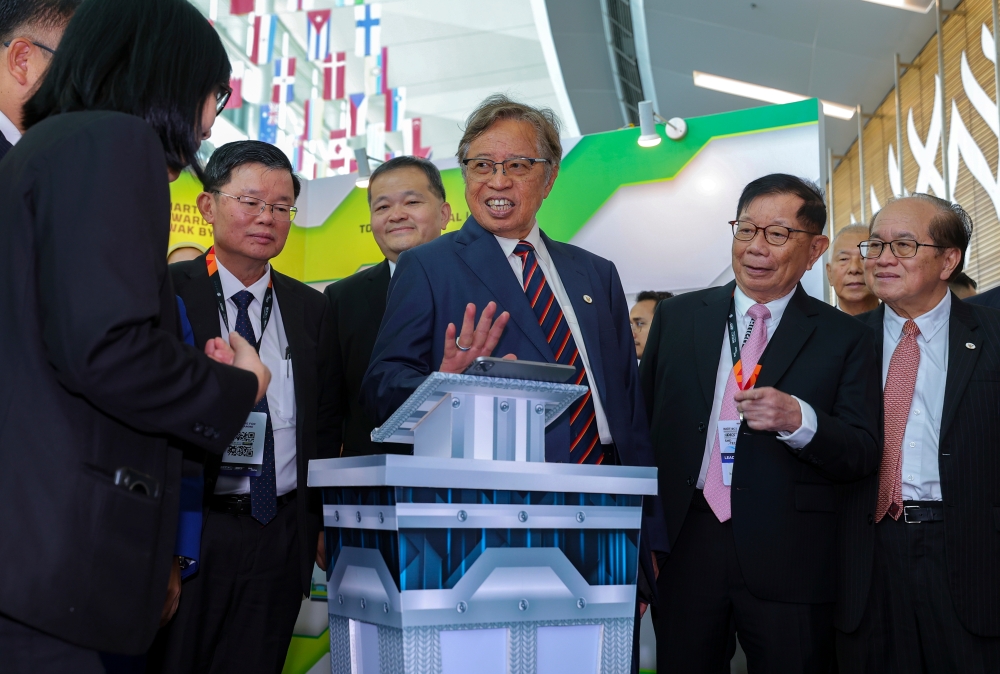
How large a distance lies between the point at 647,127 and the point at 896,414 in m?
2.40

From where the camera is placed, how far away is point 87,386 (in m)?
1.18

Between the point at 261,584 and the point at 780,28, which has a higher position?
the point at 780,28

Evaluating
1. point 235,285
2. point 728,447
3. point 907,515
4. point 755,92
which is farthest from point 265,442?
point 755,92

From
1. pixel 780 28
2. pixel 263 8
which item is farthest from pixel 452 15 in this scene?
pixel 780 28

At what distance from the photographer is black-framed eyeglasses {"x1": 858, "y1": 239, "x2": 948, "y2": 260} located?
2.91m

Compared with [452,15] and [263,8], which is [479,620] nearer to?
[263,8]

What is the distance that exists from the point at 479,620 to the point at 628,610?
30cm

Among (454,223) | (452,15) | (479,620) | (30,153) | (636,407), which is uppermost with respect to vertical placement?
(452,15)

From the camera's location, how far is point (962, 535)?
2.55 metres

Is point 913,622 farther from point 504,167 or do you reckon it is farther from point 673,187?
point 673,187

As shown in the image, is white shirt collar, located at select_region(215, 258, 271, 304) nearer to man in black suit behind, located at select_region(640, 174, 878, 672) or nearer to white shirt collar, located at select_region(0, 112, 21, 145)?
white shirt collar, located at select_region(0, 112, 21, 145)

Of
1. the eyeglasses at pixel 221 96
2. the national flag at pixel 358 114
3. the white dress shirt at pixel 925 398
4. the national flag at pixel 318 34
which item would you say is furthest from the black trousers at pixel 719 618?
the national flag at pixel 358 114

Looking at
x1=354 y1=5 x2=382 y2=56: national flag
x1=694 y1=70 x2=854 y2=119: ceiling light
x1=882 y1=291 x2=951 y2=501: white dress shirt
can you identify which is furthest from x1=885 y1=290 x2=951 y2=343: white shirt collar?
x1=354 y1=5 x2=382 y2=56: national flag

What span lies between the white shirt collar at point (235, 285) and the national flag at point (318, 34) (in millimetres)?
6815
